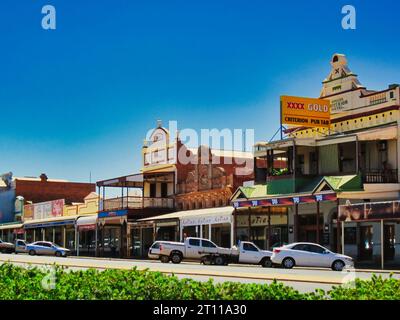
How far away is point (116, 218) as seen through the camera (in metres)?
60.5

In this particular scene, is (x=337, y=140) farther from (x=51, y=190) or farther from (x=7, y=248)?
(x=51, y=190)

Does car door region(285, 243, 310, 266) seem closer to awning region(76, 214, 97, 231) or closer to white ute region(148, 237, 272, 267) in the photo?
white ute region(148, 237, 272, 267)

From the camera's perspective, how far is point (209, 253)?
139 feet

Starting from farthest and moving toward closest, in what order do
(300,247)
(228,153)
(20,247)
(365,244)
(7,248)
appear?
(7,248), (20,247), (228,153), (365,244), (300,247)

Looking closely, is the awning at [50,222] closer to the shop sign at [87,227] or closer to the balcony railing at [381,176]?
the shop sign at [87,227]

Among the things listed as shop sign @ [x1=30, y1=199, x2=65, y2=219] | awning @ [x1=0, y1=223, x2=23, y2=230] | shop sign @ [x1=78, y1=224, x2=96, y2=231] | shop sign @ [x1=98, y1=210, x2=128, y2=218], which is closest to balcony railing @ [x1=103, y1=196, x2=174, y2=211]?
shop sign @ [x1=98, y1=210, x2=128, y2=218]

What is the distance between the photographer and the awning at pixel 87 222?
64625mm

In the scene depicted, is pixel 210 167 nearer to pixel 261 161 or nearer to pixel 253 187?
pixel 261 161

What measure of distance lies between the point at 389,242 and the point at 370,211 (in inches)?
221

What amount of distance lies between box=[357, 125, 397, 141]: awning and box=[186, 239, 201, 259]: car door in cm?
1130

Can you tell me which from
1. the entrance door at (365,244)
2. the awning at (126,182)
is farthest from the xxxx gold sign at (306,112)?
the awning at (126,182)

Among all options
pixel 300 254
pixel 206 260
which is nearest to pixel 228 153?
pixel 206 260

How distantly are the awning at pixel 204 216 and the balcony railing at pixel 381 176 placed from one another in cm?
1072

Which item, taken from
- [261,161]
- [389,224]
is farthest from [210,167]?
[389,224]
